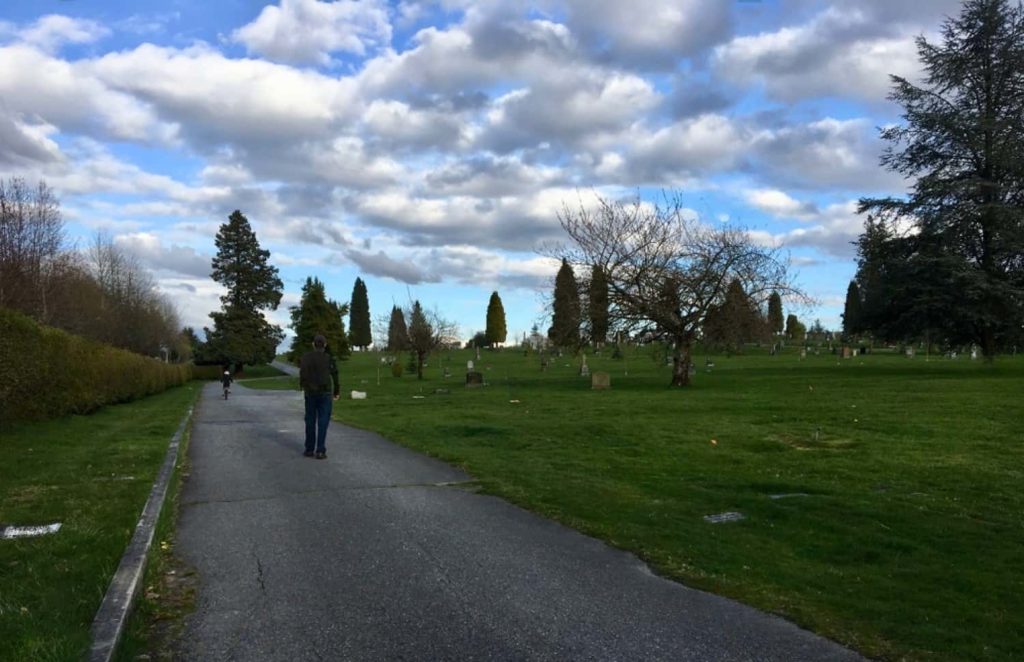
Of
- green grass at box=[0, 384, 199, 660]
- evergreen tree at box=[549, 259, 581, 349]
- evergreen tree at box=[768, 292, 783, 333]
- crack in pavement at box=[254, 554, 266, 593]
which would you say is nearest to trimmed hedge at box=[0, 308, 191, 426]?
green grass at box=[0, 384, 199, 660]

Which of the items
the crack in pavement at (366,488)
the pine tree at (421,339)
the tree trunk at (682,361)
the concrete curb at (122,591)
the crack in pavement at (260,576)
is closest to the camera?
the concrete curb at (122,591)

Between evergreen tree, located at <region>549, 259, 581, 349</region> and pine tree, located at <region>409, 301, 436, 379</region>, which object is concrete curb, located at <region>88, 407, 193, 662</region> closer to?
evergreen tree, located at <region>549, 259, 581, 349</region>

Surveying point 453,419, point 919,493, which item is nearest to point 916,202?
point 453,419

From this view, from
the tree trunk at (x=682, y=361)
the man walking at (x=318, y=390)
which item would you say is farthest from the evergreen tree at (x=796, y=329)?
the man walking at (x=318, y=390)

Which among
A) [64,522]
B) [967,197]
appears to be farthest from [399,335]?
[64,522]

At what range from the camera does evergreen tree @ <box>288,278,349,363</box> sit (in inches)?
3248

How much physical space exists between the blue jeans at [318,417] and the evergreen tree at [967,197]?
28.9 m

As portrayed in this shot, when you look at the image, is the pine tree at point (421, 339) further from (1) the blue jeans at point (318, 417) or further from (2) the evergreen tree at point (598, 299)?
(1) the blue jeans at point (318, 417)

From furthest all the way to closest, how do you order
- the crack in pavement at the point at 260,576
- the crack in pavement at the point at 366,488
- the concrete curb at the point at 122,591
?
the crack in pavement at the point at 366,488, the crack in pavement at the point at 260,576, the concrete curb at the point at 122,591

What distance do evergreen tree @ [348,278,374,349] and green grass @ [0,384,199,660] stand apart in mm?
106902

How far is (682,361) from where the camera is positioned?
31.6 meters

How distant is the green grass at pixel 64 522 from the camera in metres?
4.41

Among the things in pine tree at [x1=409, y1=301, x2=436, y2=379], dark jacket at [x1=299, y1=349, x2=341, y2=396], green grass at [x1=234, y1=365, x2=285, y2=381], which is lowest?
green grass at [x1=234, y1=365, x2=285, y2=381]

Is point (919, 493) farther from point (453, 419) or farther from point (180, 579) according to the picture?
point (453, 419)
